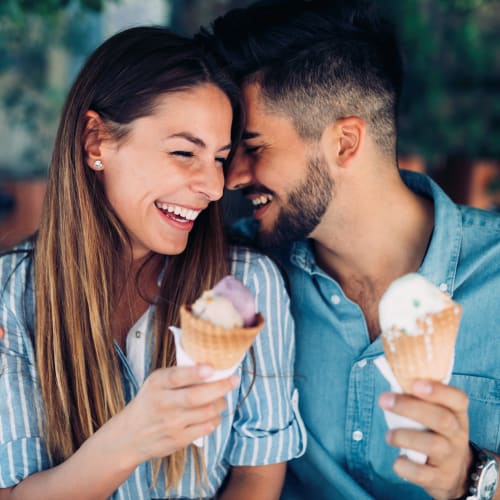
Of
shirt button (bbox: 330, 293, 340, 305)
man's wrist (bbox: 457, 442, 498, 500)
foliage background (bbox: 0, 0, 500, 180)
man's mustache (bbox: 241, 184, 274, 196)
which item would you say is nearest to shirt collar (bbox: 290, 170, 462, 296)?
shirt button (bbox: 330, 293, 340, 305)

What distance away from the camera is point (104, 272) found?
2.06 m

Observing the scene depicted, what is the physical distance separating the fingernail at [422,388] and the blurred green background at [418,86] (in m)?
4.08

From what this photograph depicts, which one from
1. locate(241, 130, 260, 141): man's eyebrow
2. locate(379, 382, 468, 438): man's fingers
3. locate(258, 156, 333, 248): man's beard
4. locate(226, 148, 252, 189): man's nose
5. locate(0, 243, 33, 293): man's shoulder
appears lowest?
locate(379, 382, 468, 438): man's fingers

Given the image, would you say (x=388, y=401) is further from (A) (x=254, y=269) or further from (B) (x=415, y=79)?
(B) (x=415, y=79)

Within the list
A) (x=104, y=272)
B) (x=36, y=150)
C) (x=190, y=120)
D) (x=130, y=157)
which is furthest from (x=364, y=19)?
(x=36, y=150)

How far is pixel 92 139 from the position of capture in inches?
80.7

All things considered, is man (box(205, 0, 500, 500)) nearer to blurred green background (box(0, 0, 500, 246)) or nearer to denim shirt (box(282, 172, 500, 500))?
denim shirt (box(282, 172, 500, 500))

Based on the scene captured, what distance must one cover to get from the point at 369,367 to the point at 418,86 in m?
3.96

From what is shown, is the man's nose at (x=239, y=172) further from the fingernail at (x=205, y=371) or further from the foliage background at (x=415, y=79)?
the foliage background at (x=415, y=79)

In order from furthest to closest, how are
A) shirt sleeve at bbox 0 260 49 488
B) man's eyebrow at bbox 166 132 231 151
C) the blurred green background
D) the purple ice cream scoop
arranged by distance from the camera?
the blurred green background → man's eyebrow at bbox 166 132 231 151 → shirt sleeve at bbox 0 260 49 488 → the purple ice cream scoop

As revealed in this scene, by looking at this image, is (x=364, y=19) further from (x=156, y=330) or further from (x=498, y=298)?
(x=156, y=330)

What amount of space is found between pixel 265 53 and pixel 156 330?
1086mm

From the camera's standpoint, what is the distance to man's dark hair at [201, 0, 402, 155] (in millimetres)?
2242

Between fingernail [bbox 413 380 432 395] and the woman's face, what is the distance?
37.9 inches
